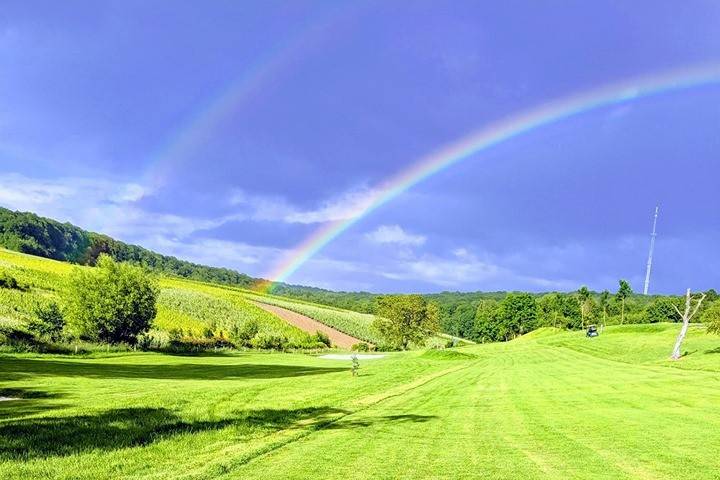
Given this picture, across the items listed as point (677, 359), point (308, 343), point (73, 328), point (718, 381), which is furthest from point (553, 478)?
point (308, 343)

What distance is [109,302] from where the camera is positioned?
65.1m

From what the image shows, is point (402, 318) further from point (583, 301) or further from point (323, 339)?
point (583, 301)

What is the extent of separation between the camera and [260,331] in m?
101

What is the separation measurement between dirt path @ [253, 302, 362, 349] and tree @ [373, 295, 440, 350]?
7.54 metres

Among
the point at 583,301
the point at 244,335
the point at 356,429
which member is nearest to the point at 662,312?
the point at 583,301

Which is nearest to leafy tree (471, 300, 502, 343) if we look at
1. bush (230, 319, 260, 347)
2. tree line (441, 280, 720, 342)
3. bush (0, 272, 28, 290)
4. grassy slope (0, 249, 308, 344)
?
tree line (441, 280, 720, 342)

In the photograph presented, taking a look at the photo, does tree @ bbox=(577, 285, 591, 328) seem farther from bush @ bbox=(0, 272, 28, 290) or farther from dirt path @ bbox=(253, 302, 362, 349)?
bush @ bbox=(0, 272, 28, 290)

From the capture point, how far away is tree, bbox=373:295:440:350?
11356 cm

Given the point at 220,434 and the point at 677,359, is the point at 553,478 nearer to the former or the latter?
the point at 220,434

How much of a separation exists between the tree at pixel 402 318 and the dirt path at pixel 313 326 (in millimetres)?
7538

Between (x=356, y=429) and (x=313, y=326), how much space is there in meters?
103

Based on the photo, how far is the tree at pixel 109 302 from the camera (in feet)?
212

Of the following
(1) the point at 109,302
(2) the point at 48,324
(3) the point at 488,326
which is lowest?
(2) the point at 48,324

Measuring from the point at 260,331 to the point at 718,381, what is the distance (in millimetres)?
79865
